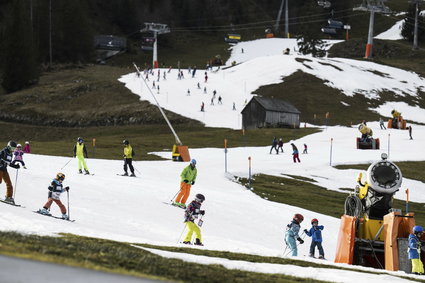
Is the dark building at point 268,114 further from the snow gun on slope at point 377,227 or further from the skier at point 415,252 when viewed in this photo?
the skier at point 415,252

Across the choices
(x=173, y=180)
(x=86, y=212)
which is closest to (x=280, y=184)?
(x=173, y=180)

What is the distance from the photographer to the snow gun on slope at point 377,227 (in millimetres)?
20500

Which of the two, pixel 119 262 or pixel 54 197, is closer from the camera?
pixel 119 262

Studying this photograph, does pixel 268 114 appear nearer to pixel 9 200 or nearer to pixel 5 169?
pixel 5 169

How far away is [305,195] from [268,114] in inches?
1810

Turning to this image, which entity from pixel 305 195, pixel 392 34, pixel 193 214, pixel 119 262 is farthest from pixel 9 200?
pixel 392 34

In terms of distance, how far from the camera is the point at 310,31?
6024 inches

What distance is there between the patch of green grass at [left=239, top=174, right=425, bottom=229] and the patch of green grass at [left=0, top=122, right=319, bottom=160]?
1241 cm

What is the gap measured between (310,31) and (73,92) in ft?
204

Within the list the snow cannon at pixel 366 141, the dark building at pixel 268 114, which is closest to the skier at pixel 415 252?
the snow cannon at pixel 366 141

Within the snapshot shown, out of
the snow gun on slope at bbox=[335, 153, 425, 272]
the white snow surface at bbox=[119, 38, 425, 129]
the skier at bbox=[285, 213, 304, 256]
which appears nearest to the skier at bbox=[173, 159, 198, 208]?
the skier at bbox=[285, 213, 304, 256]

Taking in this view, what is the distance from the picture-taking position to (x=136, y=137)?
263 ft

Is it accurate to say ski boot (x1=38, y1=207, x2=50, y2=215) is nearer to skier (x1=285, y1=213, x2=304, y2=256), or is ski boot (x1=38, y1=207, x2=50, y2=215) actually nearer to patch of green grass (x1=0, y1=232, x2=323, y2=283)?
skier (x1=285, y1=213, x2=304, y2=256)

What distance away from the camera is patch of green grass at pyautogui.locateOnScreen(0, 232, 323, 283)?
Result: 414 inches
